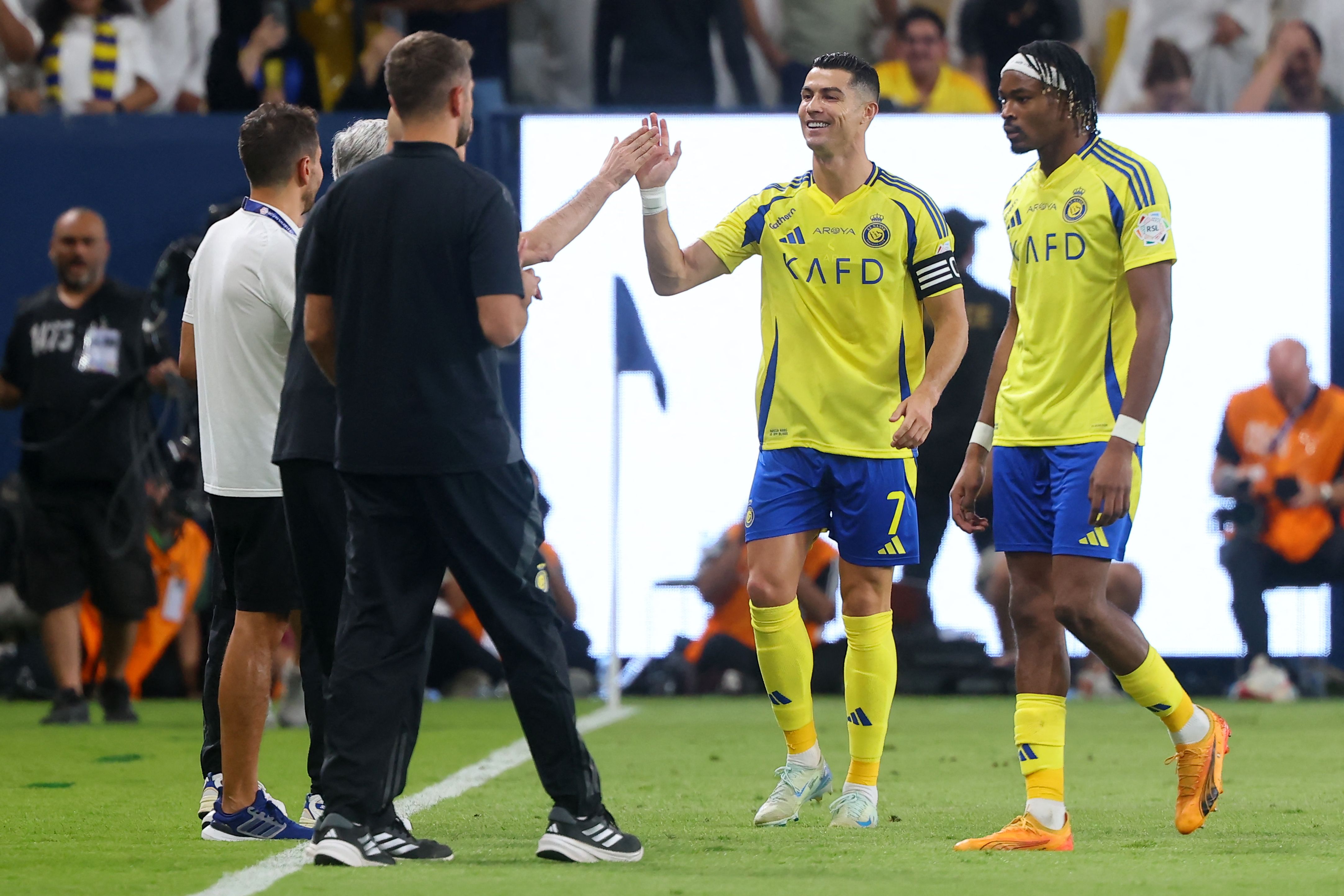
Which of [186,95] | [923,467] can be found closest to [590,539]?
[923,467]

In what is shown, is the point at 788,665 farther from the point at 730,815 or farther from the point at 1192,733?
the point at 1192,733

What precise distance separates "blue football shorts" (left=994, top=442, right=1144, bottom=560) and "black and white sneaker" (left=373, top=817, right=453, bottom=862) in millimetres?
1516

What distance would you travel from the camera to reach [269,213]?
4.89 metres

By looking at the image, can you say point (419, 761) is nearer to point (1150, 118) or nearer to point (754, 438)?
point (754, 438)

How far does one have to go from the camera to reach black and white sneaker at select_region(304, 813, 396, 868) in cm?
403

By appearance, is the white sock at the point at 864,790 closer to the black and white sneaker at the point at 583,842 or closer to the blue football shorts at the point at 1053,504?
the blue football shorts at the point at 1053,504

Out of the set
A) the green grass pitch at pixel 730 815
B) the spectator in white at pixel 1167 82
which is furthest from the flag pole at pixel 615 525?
the spectator in white at pixel 1167 82

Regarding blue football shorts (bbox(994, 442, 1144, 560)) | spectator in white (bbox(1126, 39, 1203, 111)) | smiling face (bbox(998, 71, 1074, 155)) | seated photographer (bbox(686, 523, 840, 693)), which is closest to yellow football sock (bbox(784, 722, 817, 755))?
blue football shorts (bbox(994, 442, 1144, 560))

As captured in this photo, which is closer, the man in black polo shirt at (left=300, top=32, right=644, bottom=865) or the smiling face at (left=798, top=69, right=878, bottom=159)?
the man in black polo shirt at (left=300, top=32, right=644, bottom=865)

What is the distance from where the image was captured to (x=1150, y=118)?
11.1 metres

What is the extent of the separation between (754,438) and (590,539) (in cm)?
115

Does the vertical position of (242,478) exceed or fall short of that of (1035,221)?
it falls short

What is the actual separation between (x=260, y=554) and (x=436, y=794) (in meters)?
1.47

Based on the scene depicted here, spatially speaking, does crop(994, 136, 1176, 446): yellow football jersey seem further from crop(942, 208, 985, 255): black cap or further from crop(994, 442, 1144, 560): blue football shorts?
crop(942, 208, 985, 255): black cap
